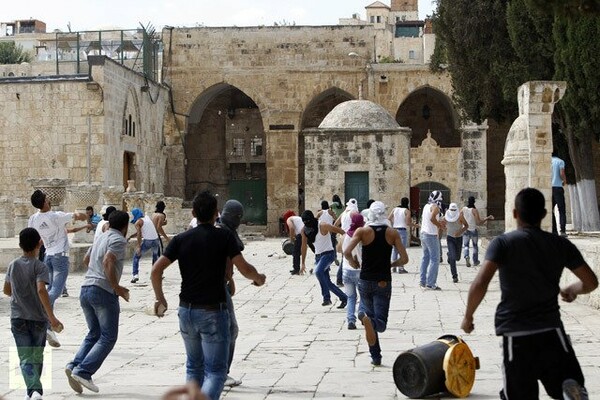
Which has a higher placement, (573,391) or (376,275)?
(376,275)

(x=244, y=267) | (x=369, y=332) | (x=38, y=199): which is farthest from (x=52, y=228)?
(x=244, y=267)

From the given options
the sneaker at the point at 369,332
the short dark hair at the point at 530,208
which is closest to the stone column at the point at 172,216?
Result: the sneaker at the point at 369,332

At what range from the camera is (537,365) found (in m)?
4.95

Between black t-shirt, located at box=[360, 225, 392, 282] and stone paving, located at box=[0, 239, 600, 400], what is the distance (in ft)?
2.19

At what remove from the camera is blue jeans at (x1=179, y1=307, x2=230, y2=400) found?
19.4 feet

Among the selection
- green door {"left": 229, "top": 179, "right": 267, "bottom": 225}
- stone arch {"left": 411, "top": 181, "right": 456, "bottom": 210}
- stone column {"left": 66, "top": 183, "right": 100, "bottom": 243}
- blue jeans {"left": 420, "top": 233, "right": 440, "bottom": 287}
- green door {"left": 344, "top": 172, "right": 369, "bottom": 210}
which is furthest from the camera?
green door {"left": 229, "top": 179, "right": 267, "bottom": 225}

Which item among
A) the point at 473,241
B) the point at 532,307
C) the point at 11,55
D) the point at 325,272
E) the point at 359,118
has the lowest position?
the point at 325,272

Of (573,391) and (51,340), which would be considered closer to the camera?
(573,391)

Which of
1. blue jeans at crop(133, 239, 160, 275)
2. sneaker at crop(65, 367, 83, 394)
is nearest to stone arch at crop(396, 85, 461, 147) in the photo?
blue jeans at crop(133, 239, 160, 275)

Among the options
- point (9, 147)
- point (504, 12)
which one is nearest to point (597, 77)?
point (504, 12)

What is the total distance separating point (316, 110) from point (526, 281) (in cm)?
3380

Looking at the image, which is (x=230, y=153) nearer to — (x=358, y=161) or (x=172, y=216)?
(x=172, y=216)

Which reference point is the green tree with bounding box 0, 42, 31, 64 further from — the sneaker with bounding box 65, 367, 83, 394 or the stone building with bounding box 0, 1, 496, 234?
the sneaker with bounding box 65, 367, 83, 394

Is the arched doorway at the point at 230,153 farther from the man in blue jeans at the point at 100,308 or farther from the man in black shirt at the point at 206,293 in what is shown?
the man in black shirt at the point at 206,293
